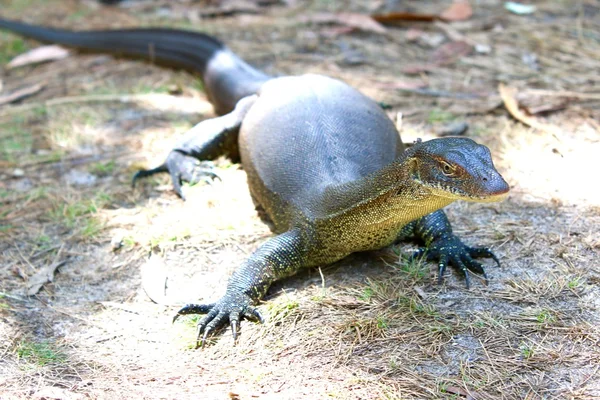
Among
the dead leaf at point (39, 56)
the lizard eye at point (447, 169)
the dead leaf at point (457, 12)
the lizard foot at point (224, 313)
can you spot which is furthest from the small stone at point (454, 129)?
the dead leaf at point (39, 56)

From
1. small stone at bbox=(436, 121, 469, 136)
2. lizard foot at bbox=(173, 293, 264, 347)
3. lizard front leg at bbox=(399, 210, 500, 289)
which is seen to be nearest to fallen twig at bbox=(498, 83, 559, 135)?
small stone at bbox=(436, 121, 469, 136)

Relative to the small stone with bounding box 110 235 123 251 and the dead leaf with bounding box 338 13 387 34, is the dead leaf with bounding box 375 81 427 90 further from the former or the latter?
the small stone with bounding box 110 235 123 251

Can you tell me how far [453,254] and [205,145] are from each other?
2.24 meters

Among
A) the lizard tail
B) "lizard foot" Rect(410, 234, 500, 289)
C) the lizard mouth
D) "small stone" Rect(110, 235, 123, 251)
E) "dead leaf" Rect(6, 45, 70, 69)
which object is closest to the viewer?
the lizard mouth

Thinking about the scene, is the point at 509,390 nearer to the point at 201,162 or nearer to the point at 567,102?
the point at 201,162

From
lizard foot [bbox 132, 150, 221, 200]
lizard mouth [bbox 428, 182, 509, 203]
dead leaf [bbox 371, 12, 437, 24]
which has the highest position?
lizard mouth [bbox 428, 182, 509, 203]

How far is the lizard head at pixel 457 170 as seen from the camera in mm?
3262

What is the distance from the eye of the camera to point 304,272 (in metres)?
4.24

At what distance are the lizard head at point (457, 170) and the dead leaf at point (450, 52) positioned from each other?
3.56 m

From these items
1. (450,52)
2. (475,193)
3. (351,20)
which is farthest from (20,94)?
(475,193)

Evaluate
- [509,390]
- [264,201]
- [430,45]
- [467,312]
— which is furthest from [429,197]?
[430,45]

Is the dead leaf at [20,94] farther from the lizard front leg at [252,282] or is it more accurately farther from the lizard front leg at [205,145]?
the lizard front leg at [252,282]

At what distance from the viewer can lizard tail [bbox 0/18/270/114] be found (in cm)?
593

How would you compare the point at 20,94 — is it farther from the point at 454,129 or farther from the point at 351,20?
the point at 454,129
